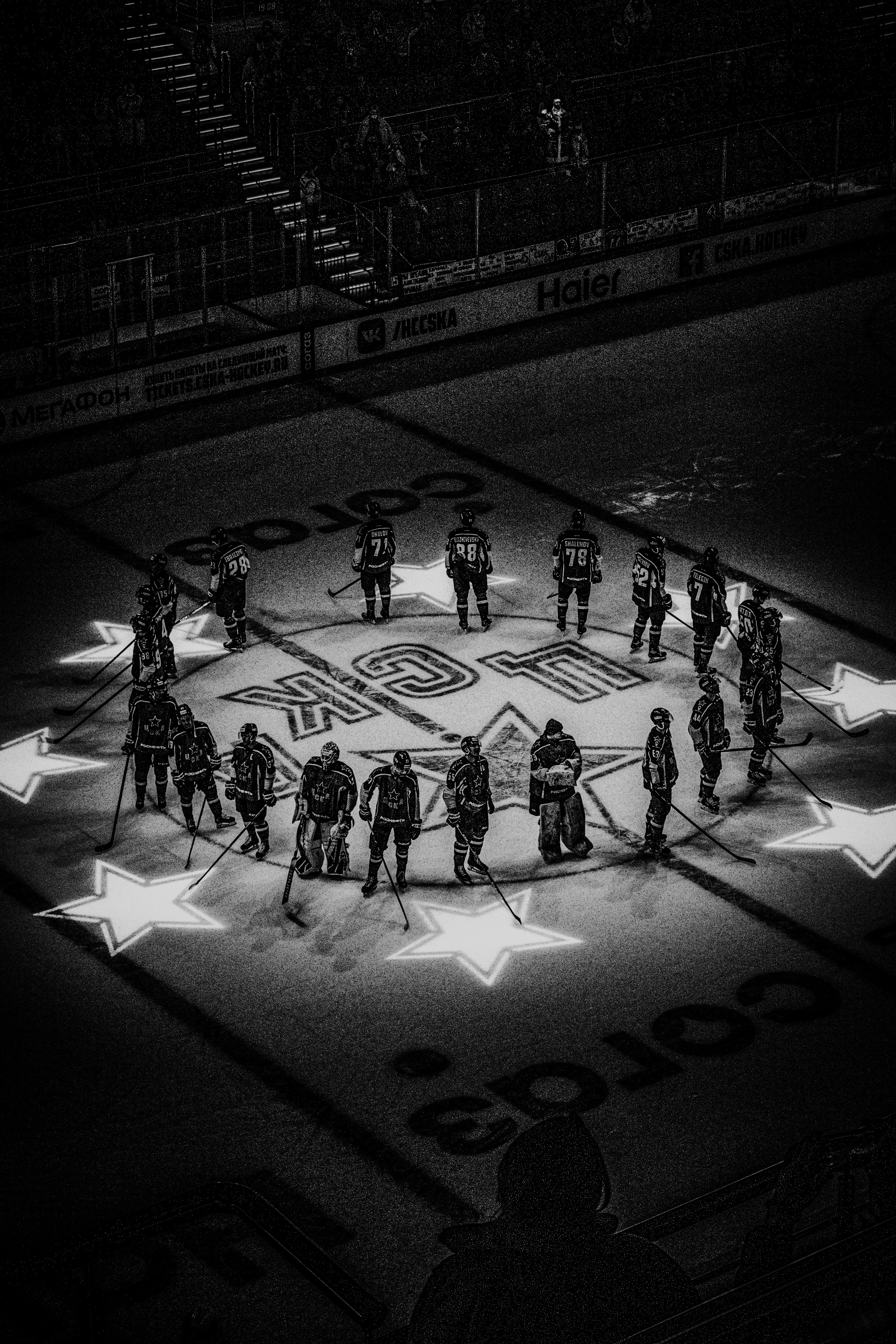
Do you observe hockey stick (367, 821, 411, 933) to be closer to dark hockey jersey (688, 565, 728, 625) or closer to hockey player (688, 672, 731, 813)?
hockey player (688, 672, 731, 813)

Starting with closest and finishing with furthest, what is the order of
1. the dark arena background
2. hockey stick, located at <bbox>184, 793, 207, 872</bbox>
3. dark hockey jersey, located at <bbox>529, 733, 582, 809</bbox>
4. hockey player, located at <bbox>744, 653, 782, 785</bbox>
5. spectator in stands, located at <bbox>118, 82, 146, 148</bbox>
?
1. the dark arena background
2. dark hockey jersey, located at <bbox>529, 733, 582, 809</bbox>
3. hockey stick, located at <bbox>184, 793, 207, 872</bbox>
4. hockey player, located at <bbox>744, 653, 782, 785</bbox>
5. spectator in stands, located at <bbox>118, 82, 146, 148</bbox>

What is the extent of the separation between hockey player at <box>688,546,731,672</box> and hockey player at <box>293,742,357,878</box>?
17.7 feet

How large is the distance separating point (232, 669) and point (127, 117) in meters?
13.7

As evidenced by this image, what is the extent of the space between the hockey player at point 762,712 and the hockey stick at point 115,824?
6088 mm

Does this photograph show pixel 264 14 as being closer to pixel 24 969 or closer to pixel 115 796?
pixel 115 796

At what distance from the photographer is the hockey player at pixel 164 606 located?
20344 mm

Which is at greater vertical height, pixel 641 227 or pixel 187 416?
pixel 641 227

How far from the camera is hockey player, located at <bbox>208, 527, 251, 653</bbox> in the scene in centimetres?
2142

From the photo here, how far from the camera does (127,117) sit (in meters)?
31.2

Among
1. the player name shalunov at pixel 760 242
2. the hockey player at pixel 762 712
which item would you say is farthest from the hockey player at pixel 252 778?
the player name shalunov at pixel 760 242

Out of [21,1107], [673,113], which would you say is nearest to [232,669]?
[21,1107]

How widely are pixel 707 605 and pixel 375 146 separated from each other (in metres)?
14.2

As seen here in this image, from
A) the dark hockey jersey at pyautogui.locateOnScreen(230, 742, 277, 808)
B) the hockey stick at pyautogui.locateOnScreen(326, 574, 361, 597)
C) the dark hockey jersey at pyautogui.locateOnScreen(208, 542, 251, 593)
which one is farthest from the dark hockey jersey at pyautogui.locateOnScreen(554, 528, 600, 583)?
the dark hockey jersey at pyautogui.locateOnScreen(230, 742, 277, 808)

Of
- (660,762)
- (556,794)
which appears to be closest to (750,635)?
(660,762)
